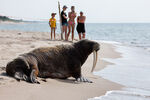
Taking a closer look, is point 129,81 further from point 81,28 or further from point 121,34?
point 121,34

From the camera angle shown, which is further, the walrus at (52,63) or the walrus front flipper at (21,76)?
the walrus at (52,63)

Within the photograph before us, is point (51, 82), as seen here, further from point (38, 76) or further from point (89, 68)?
point (89, 68)

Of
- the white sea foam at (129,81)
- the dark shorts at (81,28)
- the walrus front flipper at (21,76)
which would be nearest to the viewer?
the white sea foam at (129,81)

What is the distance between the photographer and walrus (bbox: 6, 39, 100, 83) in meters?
5.00

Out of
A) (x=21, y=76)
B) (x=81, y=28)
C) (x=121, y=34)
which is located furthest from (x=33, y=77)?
(x=121, y=34)

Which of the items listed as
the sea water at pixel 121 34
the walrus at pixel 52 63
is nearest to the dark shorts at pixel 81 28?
the sea water at pixel 121 34

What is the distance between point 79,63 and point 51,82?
937mm

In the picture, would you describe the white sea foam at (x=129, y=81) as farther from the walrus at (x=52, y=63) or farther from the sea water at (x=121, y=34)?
the sea water at (x=121, y=34)

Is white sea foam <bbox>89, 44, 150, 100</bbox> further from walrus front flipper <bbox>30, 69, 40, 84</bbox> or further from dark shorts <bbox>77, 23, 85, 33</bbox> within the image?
dark shorts <bbox>77, 23, 85, 33</bbox>

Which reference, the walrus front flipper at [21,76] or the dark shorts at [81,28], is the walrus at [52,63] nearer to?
the walrus front flipper at [21,76]

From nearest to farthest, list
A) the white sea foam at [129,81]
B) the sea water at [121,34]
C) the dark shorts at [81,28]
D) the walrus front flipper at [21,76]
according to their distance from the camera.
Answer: the white sea foam at [129,81] < the walrus front flipper at [21,76] < the dark shorts at [81,28] < the sea water at [121,34]

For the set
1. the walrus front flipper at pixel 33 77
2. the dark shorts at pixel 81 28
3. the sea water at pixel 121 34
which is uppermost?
the dark shorts at pixel 81 28

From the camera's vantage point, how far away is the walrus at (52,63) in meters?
5.00

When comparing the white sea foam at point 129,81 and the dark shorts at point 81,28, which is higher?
the dark shorts at point 81,28
